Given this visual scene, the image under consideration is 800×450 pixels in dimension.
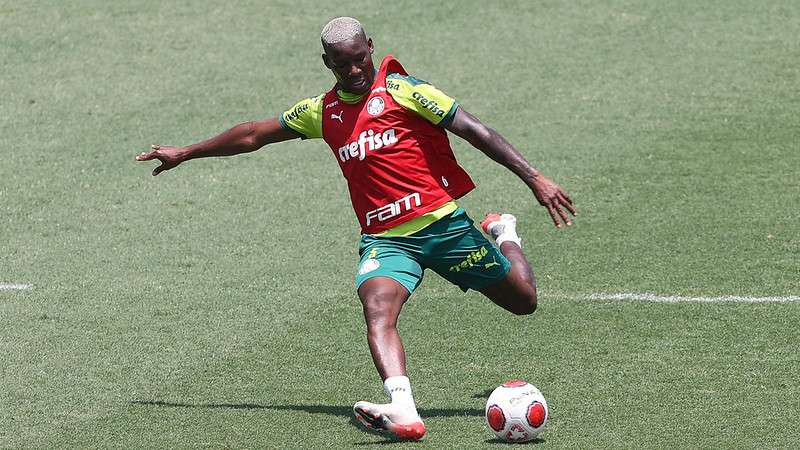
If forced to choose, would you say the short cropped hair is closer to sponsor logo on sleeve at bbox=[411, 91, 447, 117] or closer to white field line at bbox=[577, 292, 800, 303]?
sponsor logo on sleeve at bbox=[411, 91, 447, 117]

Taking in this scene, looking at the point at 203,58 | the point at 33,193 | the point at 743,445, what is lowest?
the point at 743,445

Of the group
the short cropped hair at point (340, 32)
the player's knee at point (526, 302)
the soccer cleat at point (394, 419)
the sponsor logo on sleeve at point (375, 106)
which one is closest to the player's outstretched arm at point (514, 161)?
the sponsor logo on sleeve at point (375, 106)

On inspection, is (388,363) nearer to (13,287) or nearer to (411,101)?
(411,101)

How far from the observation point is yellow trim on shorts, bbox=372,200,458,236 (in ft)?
27.8

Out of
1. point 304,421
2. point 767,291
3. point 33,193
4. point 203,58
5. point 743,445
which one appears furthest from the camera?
point 203,58

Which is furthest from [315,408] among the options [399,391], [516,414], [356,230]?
[356,230]

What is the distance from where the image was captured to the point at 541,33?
1691cm

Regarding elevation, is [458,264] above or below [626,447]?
above

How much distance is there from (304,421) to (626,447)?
1882mm

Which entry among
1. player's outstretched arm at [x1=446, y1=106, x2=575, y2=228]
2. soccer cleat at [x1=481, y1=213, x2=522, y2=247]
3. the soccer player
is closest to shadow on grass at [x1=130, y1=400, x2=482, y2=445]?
the soccer player

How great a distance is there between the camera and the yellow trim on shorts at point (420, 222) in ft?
27.8

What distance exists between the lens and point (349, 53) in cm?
830

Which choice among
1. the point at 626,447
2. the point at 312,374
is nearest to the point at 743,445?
the point at 626,447

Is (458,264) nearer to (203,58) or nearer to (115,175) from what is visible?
(115,175)
